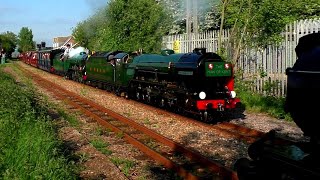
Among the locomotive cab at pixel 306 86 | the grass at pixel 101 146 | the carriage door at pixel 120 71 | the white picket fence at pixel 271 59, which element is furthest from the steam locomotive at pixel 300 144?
the carriage door at pixel 120 71

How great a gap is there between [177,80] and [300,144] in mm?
8947

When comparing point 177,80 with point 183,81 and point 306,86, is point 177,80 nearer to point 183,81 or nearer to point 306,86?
point 183,81

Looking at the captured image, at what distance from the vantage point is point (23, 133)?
7664 millimetres

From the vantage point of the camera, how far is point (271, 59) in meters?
15.0

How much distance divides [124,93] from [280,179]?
1520 centimetres

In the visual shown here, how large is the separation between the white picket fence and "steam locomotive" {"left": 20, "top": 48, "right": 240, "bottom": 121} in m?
1.68

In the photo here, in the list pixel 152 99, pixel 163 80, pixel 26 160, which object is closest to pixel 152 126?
pixel 163 80

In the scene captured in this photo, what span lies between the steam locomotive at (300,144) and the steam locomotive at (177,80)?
7.38 metres

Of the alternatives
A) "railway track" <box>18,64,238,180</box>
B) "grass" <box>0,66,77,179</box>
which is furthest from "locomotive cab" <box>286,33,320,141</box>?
"grass" <box>0,66,77,179</box>

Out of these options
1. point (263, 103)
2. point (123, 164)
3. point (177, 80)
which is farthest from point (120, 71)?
point (123, 164)

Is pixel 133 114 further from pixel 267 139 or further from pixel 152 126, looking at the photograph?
Result: pixel 267 139

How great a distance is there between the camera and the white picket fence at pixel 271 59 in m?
13.7

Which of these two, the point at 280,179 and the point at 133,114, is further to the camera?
Result: the point at 133,114

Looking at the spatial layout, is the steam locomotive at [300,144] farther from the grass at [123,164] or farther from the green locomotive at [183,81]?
the green locomotive at [183,81]
